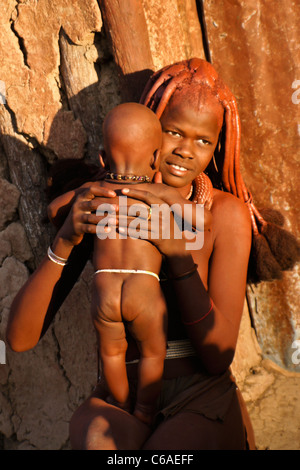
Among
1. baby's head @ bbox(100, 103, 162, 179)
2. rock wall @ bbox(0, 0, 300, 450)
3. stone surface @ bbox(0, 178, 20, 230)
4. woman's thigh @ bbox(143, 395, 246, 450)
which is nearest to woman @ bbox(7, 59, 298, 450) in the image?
woman's thigh @ bbox(143, 395, 246, 450)

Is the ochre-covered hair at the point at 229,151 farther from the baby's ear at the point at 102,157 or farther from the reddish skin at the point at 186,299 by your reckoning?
the baby's ear at the point at 102,157

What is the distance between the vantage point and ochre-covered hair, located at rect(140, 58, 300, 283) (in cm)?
224

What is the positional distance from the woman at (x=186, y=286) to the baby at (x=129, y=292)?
8 cm

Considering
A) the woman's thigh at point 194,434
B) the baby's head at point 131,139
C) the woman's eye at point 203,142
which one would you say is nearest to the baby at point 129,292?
the baby's head at point 131,139

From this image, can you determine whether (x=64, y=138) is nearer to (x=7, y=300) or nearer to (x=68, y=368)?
(x=7, y=300)

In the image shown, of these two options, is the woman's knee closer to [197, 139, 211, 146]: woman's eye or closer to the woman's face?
the woman's face

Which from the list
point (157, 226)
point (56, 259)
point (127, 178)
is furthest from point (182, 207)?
point (56, 259)

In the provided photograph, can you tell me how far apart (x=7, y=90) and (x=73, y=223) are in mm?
1136

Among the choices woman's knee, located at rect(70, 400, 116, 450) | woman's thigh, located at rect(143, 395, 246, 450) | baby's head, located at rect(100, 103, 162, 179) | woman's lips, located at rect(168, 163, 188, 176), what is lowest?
woman's thigh, located at rect(143, 395, 246, 450)

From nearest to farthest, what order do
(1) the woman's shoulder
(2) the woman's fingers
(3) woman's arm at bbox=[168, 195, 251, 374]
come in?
(2) the woman's fingers → (3) woman's arm at bbox=[168, 195, 251, 374] → (1) the woman's shoulder

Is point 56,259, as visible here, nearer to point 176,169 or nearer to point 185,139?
point 176,169

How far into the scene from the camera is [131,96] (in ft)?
8.73

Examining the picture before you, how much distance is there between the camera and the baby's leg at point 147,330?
1.89m
